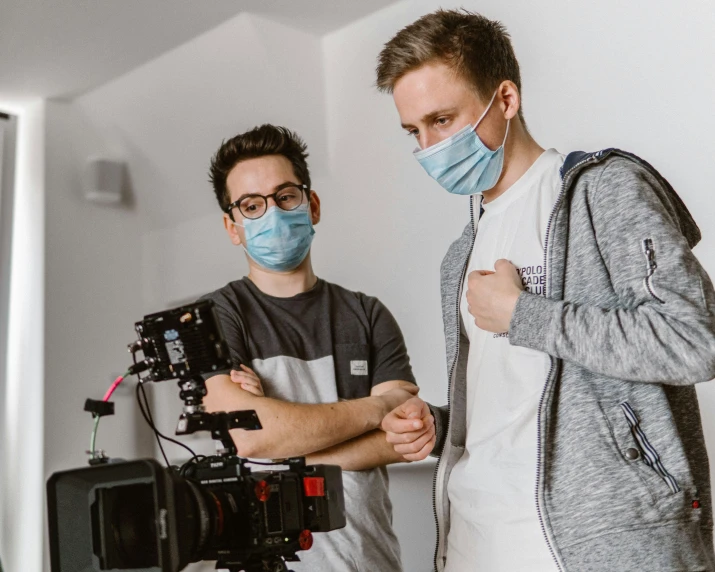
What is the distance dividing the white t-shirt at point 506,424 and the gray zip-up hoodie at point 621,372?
5cm

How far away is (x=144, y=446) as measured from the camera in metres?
3.20

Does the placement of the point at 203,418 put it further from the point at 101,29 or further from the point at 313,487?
the point at 101,29

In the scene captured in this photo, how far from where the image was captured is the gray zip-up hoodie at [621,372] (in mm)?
1023

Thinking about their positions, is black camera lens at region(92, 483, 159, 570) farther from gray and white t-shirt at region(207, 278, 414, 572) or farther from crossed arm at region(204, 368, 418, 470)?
gray and white t-shirt at region(207, 278, 414, 572)

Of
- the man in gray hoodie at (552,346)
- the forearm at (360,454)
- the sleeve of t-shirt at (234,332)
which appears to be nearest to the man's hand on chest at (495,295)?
the man in gray hoodie at (552,346)

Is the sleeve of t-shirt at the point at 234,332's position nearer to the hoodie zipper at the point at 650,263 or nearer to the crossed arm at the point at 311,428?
the crossed arm at the point at 311,428

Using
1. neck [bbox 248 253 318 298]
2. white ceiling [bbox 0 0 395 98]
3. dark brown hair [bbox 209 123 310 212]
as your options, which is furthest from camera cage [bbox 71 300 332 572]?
white ceiling [bbox 0 0 395 98]

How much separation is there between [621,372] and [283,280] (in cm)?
96

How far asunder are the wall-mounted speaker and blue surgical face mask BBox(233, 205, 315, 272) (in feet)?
5.48

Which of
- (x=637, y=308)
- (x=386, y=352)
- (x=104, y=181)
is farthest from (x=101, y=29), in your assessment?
(x=637, y=308)

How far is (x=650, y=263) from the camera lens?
41.3 inches

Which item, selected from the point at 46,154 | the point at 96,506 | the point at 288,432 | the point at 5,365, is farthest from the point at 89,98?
the point at 96,506

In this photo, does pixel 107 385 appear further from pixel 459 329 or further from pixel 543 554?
pixel 543 554

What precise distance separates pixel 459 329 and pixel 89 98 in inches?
98.0
